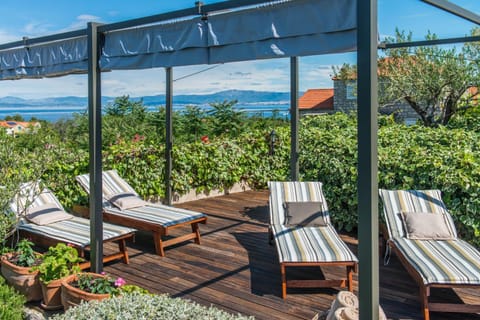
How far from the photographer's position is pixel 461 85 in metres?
12.7

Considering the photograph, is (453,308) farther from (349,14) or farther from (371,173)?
(349,14)

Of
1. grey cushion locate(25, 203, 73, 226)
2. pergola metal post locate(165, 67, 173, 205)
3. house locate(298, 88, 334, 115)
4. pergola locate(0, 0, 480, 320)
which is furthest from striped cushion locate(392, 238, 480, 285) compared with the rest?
house locate(298, 88, 334, 115)

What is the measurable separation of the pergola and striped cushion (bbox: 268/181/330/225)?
7.32ft

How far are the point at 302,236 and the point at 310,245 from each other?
13.8 inches

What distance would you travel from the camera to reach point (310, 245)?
473 cm

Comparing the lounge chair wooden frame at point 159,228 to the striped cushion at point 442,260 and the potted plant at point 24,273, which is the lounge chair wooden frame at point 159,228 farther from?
the striped cushion at point 442,260

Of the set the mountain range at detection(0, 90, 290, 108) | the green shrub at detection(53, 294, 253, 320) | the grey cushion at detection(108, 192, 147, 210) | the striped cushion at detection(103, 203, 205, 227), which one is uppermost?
the mountain range at detection(0, 90, 290, 108)

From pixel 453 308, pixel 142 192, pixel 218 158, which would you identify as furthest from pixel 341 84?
pixel 453 308

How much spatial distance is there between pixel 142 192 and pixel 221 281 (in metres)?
3.51

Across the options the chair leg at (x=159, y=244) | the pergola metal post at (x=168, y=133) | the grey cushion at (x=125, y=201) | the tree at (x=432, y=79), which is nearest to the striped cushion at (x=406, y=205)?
the chair leg at (x=159, y=244)

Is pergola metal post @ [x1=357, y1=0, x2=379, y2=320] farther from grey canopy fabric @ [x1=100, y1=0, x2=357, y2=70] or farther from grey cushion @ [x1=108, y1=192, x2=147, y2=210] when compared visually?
grey cushion @ [x1=108, y1=192, x2=147, y2=210]

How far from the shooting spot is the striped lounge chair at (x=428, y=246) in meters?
3.74

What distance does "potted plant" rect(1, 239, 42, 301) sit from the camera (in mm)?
4199

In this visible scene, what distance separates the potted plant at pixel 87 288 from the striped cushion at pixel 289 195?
2436 mm
